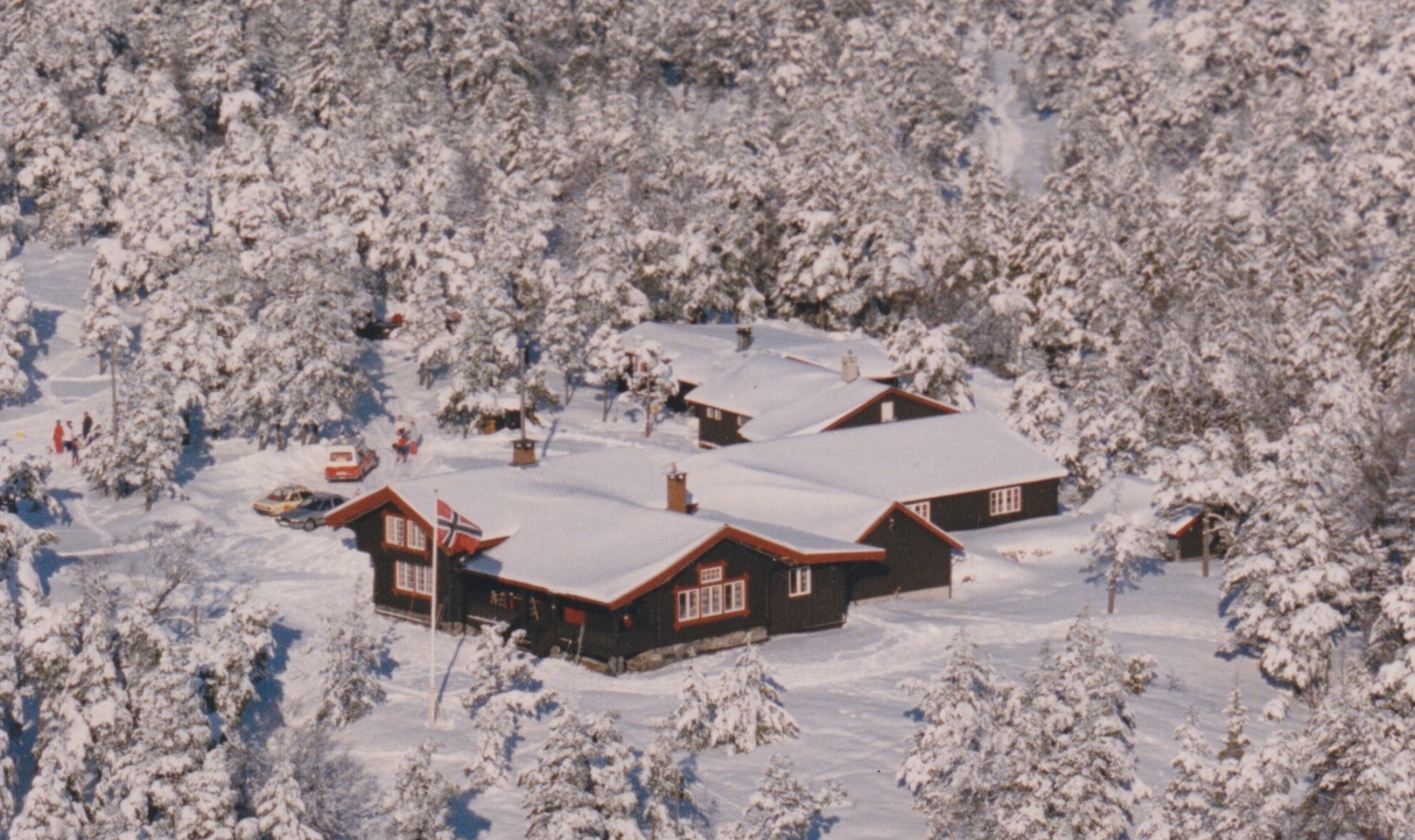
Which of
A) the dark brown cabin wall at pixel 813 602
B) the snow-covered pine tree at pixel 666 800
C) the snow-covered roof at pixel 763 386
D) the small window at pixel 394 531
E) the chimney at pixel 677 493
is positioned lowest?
the snow-covered pine tree at pixel 666 800

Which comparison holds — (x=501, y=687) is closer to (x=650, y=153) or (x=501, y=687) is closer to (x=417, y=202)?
(x=417, y=202)

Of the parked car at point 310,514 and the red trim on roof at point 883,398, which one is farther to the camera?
the red trim on roof at point 883,398

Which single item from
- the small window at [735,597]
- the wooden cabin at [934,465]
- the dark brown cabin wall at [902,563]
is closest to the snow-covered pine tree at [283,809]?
the small window at [735,597]

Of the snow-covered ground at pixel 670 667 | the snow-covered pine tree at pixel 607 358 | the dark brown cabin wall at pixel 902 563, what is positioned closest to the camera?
the snow-covered ground at pixel 670 667

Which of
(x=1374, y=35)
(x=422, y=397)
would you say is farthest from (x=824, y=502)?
(x=1374, y=35)

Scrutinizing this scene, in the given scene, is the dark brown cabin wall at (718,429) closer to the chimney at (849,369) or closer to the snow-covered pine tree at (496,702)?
the chimney at (849,369)

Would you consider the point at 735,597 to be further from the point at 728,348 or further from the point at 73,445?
the point at 728,348

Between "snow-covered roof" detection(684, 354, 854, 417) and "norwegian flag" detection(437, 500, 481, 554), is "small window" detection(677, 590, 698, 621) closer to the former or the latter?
"norwegian flag" detection(437, 500, 481, 554)
